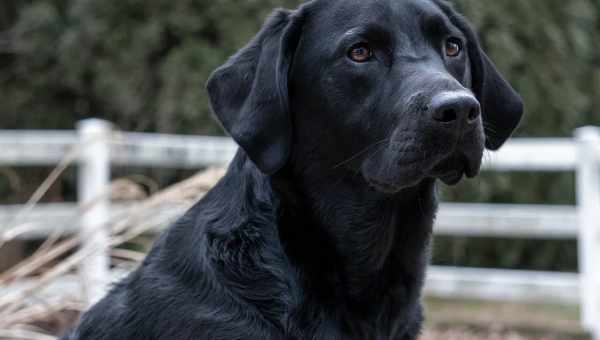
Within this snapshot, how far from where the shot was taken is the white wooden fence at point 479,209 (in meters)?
6.78

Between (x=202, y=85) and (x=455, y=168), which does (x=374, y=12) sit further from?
(x=202, y=85)

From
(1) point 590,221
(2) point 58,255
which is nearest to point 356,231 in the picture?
(2) point 58,255

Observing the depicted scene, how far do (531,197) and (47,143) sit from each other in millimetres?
4306

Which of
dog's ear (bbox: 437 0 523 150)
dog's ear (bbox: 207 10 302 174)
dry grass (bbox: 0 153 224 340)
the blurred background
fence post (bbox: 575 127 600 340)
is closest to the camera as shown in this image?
dog's ear (bbox: 207 10 302 174)

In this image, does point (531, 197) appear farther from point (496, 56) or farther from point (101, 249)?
point (101, 249)

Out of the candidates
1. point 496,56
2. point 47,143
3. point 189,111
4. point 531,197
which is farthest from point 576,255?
point 47,143

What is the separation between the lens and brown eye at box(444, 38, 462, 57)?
314 centimetres

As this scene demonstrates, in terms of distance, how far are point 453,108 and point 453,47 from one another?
569 millimetres

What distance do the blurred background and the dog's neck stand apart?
14.2 feet

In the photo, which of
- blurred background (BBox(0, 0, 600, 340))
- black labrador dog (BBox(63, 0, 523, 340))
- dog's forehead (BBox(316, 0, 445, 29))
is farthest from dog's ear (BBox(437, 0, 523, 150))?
blurred background (BBox(0, 0, 600, 340))

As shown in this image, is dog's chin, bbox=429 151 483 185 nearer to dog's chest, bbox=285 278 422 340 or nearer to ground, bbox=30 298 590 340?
dog's chest, bbox=285 278 422 340

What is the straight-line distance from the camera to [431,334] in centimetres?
699

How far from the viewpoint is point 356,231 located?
3033mm

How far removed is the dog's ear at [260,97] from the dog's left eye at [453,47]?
494 millimetres
